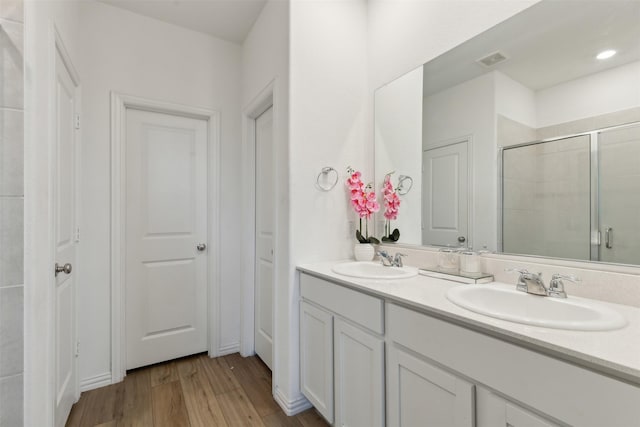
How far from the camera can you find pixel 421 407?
100cm

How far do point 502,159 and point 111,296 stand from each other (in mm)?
2521

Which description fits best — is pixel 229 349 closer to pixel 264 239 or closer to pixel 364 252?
pixel 264 239

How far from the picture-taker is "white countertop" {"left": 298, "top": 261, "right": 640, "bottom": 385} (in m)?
0.61

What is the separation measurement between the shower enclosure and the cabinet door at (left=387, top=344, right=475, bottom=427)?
67 centimetres

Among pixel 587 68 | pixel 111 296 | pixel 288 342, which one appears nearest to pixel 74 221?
pixel 111 296

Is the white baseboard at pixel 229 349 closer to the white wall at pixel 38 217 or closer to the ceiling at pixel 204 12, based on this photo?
the white wall at pixel 38 217

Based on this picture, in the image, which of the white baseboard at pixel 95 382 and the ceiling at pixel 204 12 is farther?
the ceiling at pixel 204 12

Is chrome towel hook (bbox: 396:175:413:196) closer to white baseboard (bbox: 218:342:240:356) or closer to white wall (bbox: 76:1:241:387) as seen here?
white wall (bbox: 76:1:241:387)

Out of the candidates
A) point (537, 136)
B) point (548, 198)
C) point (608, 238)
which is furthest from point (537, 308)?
point (537, 136)

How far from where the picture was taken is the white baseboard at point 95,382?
196cm

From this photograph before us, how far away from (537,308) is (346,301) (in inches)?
28.4

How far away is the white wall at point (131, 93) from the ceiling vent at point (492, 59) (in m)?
1.87

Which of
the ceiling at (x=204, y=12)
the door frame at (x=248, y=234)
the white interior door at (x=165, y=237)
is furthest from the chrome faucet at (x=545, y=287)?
the ceiling at (x=204, y=12)

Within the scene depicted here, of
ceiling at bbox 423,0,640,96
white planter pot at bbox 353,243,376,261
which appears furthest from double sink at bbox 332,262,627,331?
ceiling at bbox 423,0,640,96
